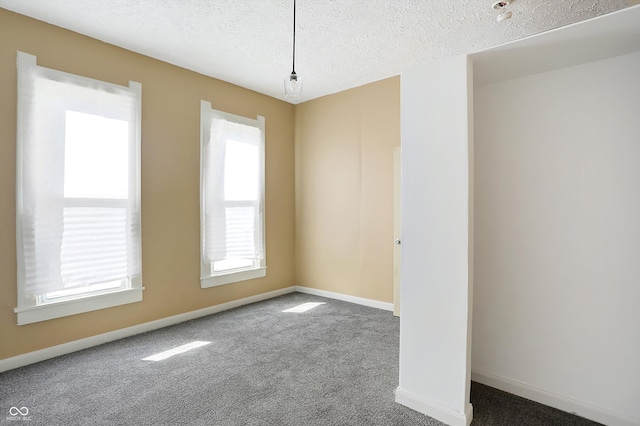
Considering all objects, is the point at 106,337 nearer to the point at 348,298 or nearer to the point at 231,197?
the point at 231,197

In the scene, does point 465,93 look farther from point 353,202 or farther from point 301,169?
point 301,169

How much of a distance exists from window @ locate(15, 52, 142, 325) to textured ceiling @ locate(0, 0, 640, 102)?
0.58 m

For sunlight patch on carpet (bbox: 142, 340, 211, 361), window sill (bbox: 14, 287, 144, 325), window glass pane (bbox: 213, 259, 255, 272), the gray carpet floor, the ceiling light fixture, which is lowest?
sunlight patch on carpet (bbox: 142, 340, 211, 361)

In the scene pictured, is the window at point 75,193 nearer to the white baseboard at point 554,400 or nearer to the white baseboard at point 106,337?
the white baseboard at point 106,337

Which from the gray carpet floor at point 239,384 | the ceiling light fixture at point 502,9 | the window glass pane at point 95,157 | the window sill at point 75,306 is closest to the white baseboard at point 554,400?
the gray carpet floor at point 239,384

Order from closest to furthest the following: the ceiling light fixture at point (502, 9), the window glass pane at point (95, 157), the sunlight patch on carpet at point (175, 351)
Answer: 1. the ceiling light fixture at point (502, 9)
2. the sunlight patch on carpet at point (175, 351)
3. the window glass pane at point (95, 157)

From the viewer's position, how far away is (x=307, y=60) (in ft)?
12.4

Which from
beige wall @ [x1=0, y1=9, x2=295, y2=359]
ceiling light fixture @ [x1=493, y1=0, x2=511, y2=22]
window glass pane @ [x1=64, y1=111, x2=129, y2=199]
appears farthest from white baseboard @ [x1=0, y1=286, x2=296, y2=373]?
ceiling light fixture @ [x1=493, y1=0, x2=511, y2=22]

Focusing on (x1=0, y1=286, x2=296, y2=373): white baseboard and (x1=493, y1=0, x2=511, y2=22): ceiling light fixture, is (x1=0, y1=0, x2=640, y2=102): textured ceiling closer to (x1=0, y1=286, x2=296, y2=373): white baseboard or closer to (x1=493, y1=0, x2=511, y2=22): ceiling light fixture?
(x1=493, y1=0, x2=511, y2=22): ceiling light fixture

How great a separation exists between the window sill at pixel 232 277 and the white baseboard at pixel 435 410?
9.42 ft

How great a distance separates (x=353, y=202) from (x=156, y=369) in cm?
320

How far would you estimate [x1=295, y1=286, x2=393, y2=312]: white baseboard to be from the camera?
446 cm

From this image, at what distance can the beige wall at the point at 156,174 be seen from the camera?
9.17 ft

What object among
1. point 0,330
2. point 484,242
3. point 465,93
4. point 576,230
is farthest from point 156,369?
point 576,230
